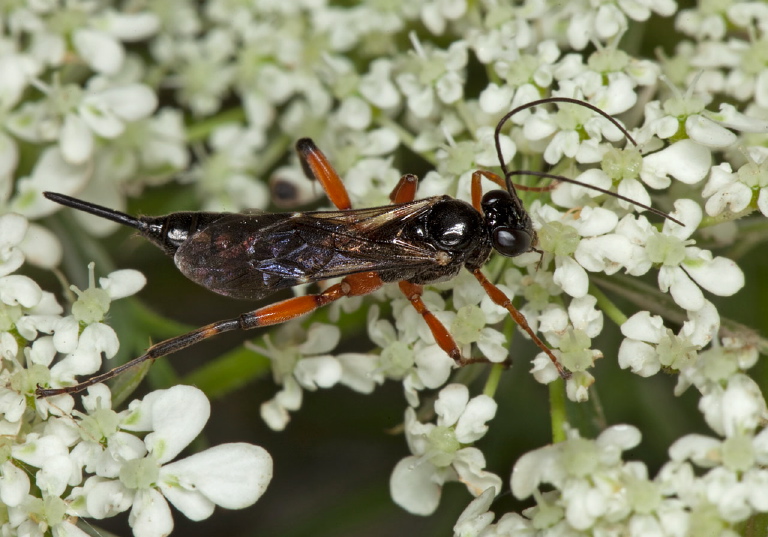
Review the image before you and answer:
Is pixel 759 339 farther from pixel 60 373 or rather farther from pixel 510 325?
pixel 60 373

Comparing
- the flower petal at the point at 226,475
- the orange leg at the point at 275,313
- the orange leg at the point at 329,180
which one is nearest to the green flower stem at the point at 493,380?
the orange leg at the point at 275,313

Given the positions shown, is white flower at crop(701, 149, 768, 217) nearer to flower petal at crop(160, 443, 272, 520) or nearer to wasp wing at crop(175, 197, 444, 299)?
wasp wing at crop(175, 197, 444, 299)

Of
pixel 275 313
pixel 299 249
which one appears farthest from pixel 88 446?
pixel 299 249

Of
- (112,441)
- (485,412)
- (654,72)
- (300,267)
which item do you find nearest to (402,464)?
(485,412)

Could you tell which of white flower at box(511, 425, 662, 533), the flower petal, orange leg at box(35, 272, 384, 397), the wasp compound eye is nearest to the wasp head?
the wasp compound eye

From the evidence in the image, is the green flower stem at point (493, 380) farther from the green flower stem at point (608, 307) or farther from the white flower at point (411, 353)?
the green flower stem at point (608, 307)
